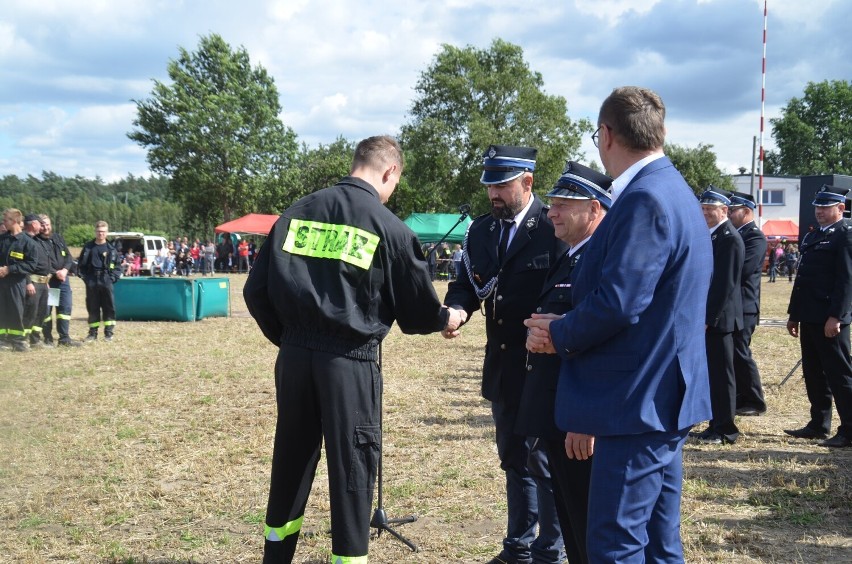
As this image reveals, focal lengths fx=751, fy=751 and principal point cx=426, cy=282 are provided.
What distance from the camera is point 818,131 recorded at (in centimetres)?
7838

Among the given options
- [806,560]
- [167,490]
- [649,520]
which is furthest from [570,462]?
[167,490]

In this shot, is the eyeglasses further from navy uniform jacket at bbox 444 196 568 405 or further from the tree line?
the tree line

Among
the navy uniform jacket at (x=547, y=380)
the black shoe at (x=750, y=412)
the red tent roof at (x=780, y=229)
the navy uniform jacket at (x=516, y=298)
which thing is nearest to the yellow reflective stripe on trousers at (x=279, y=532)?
the navy uniform jacket at (x=547, y=380)

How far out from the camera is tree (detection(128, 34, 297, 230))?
5700 cm

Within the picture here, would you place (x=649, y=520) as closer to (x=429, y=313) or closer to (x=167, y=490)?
(x=429, y=313)

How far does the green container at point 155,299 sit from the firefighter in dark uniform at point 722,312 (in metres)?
13.2

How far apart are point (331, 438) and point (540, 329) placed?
1126 mm

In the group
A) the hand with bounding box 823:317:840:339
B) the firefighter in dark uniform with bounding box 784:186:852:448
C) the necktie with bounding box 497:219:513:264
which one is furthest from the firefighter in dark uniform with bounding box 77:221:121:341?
the hand with bounding box 823:317:840:339

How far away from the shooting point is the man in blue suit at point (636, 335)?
2.55 m

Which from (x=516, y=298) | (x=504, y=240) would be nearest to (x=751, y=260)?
(x=504, y=240)

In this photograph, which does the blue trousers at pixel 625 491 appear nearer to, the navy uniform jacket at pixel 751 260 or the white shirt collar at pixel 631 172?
the white shirt collar at pixel 631 172

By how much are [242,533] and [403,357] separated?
7.77 meters

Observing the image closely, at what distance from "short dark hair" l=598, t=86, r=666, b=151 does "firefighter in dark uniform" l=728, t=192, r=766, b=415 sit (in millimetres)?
5452

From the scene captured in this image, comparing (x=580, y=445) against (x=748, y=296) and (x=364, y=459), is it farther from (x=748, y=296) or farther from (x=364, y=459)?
(x=748, y=296)
